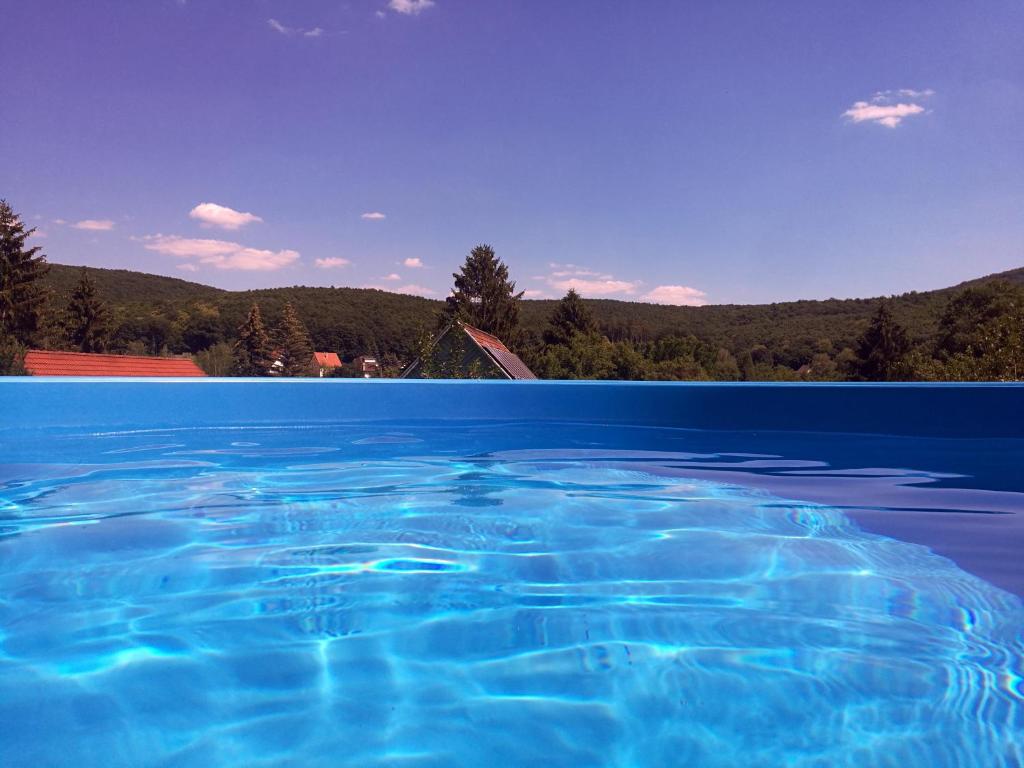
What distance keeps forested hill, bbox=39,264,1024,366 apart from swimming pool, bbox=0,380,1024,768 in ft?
73.8

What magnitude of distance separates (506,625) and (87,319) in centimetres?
3471

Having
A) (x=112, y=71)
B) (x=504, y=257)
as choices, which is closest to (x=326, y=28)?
(x=112, y=71)

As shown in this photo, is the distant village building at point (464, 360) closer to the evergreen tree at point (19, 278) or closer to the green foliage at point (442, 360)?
the green foliage at point (442, 360)

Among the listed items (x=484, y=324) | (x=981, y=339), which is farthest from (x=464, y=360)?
(x=484, y=324)

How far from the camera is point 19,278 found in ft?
87.7

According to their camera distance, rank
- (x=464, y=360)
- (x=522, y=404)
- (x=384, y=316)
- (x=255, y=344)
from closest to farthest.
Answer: (x=522, y=404) < (x=464, y=360) < (x=384, y=316) < (x=255, y=344)

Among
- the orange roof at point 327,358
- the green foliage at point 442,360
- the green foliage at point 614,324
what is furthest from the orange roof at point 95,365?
the orange roof at point 327,358

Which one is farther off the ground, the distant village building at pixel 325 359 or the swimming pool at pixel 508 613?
the distant village building at pixel 325 359

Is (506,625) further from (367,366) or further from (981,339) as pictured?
(367,366)

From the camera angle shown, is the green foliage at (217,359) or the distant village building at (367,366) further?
the green foliage at (217,359)

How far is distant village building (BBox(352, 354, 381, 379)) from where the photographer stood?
2316 cm

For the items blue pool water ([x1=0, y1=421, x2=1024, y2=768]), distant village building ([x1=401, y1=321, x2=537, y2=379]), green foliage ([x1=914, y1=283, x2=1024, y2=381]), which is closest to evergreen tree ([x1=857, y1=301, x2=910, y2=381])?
green foliage ([x1=914, y1=283, x2=1024, y2=381])

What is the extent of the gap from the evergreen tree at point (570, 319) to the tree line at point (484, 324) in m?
0.07

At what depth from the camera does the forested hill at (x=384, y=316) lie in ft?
89.8
